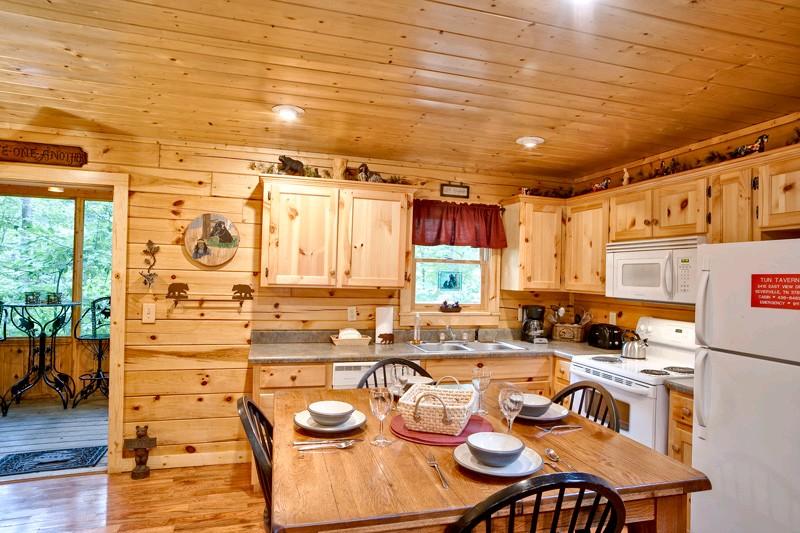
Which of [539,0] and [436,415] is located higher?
[539,0]

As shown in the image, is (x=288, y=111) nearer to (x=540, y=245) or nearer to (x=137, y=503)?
(x=540, y=245)

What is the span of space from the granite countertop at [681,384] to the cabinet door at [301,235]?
214cm

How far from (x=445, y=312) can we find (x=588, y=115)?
1883 mm

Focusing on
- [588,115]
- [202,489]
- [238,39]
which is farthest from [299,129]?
[202,489]

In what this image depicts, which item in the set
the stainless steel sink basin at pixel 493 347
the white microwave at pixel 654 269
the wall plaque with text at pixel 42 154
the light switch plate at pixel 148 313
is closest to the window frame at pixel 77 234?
the wall plaque with text at pixel 42 154

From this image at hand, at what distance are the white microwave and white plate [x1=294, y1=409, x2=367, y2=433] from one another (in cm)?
204

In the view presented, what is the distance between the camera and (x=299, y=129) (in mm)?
2959

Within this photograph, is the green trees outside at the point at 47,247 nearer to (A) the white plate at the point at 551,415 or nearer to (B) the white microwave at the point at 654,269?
(A) the white plate at the point at 551,415

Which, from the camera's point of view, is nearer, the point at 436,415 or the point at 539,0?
the point at 539,0

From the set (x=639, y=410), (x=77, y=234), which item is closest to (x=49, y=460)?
(x=77, y=234)

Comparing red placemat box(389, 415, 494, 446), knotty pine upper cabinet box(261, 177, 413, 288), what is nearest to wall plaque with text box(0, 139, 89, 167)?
knotty pine upper cabinet box(261, 177, 413, 288)

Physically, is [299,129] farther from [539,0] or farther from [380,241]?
[539,0]

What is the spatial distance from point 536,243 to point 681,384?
1591mm

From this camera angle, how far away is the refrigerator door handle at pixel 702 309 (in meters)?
2.18
